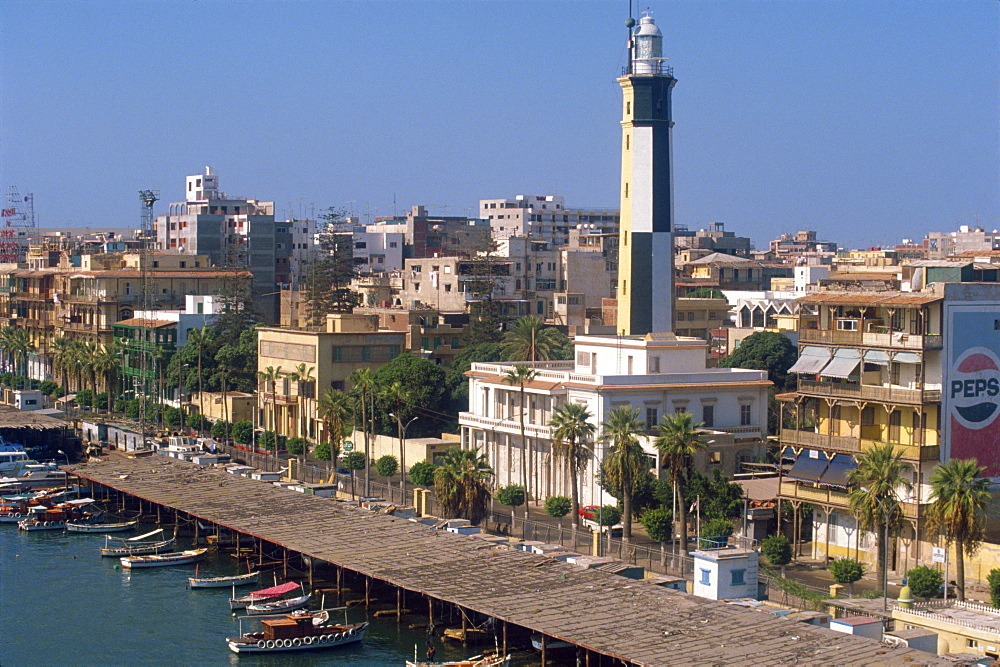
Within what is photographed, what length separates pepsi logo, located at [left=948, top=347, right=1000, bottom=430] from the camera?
6066cm

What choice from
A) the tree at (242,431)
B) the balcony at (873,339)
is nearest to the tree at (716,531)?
the balcony at (873,339)

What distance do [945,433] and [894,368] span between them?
358 centimetres

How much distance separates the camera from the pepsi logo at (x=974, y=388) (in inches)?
2388

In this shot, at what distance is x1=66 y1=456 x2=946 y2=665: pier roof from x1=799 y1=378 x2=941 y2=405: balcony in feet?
43.8

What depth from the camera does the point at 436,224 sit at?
651 ft

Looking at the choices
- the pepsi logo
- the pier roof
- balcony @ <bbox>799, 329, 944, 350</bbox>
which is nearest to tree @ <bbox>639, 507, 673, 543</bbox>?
the pier roof

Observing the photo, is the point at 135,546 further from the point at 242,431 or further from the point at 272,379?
the point at 272,379

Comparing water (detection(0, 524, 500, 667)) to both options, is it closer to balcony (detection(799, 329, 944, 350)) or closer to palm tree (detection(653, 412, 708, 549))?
palm tree (detection(653, 412, 708, 549))

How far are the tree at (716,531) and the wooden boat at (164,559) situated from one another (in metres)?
25.7

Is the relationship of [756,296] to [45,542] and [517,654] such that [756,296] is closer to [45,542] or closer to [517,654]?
[45,542]

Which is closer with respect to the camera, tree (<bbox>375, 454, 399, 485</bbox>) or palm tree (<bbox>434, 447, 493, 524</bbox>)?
palm tree (<bbox>434, 447, 493, 524</bbox>)

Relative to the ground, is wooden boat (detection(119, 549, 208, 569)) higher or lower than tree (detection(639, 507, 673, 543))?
lower

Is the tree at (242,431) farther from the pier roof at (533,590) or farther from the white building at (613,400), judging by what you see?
the white building at (613,400)

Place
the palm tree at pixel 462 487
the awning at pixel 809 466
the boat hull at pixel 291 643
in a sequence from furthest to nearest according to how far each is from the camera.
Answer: the palm tree at pixel 462 487 < the awning at pixel 809 466 < the boat hull at pixel 291 643
